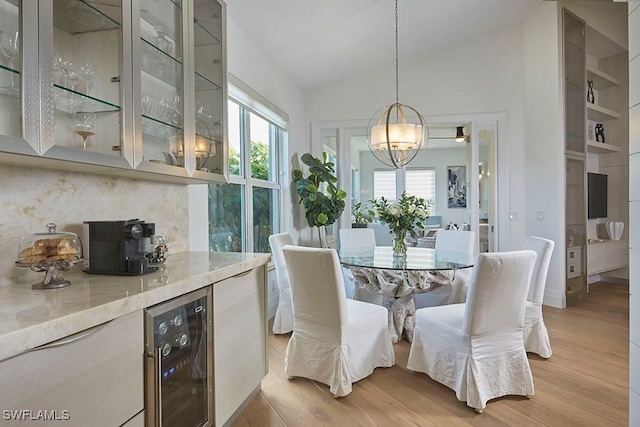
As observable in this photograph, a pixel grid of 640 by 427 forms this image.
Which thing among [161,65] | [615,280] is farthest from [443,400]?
[615,280]

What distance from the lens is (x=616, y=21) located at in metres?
4.80

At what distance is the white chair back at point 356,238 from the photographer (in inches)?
169

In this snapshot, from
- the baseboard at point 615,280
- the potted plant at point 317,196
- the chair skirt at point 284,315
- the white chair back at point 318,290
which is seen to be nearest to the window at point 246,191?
the potted plant at point 317,196

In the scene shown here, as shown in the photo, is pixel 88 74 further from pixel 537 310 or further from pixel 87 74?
pixel 537 310

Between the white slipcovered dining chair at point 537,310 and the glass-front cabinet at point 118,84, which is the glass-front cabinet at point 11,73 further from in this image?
the white slipcovered dining chair at point 537,310

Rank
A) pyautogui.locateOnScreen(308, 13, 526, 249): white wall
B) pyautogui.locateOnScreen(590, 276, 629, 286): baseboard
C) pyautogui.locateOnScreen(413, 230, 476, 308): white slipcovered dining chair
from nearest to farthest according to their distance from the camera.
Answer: pyautogui.locateOnScreen(413, 230, 476, 308): white slipcovered dining chair → pyautogui.locateOnScreen(308, 13, 526, 249): white wall → pyautogui.locateOnScreen(590, 276, 629, 286): baseboard

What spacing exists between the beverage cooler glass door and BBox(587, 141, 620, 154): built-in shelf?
5425mm

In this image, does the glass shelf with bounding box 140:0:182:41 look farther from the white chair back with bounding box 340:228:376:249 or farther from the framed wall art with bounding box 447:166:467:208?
the framed wall art with bounding box 447:166:467:208

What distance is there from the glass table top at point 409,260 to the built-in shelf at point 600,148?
10.5 feet

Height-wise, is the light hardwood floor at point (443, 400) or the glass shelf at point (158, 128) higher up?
the glass shelf at point (158, 128)

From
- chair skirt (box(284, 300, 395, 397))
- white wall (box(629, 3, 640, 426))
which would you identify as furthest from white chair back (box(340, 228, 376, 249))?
white wall (box(629, 3, 640, 426))

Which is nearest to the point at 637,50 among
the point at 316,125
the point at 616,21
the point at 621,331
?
the point at 621,331

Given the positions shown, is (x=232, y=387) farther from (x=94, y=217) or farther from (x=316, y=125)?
(x=316, y=125)

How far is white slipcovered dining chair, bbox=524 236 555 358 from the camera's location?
8.87ft
